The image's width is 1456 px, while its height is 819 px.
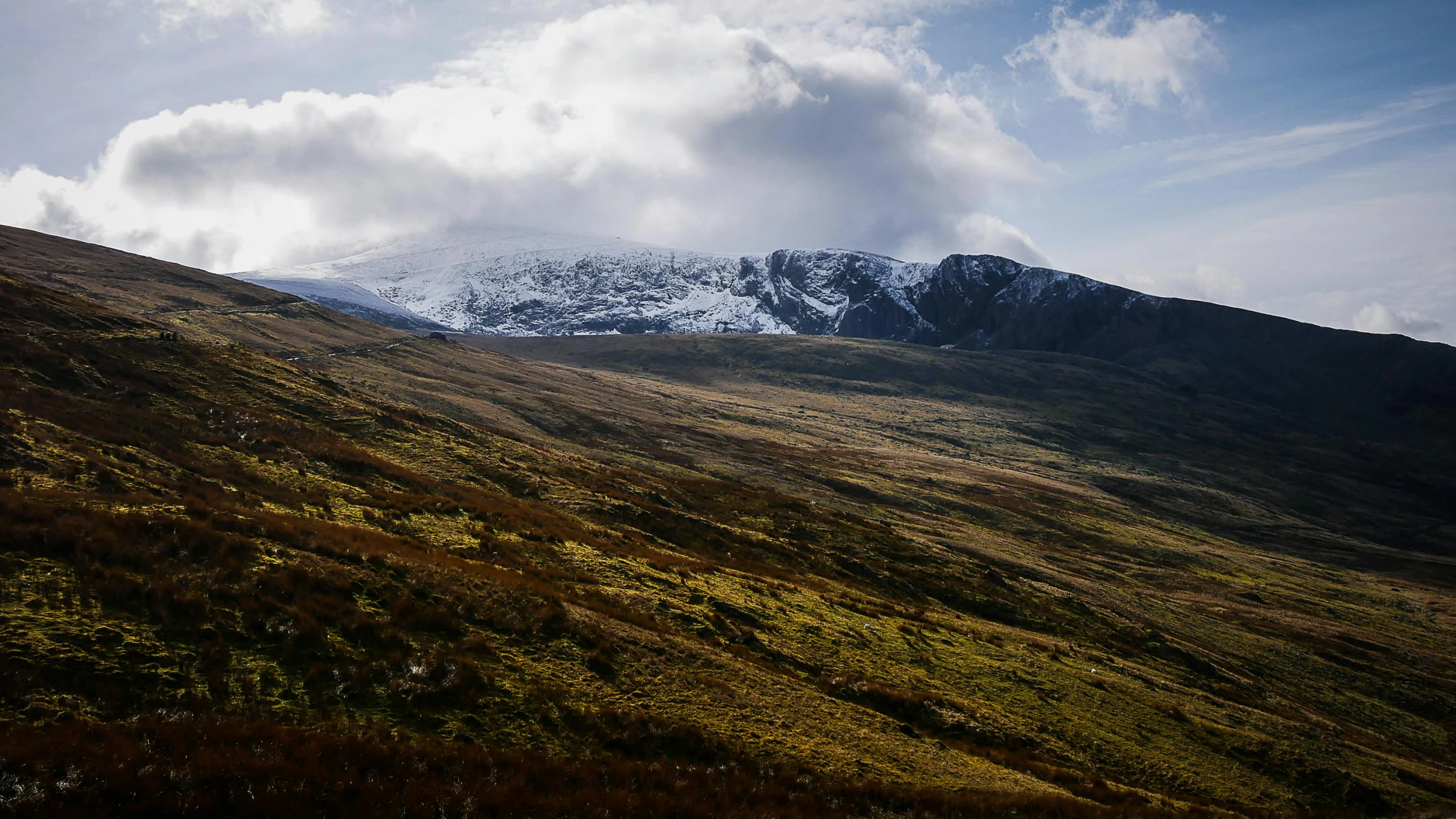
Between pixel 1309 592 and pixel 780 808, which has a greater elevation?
pixel 780 808

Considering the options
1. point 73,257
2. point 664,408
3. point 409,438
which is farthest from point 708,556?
point 73,257

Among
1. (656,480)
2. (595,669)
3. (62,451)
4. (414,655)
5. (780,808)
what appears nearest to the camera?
(780,808)

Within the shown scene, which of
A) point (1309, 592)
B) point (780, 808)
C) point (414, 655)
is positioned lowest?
point (1309, 592)

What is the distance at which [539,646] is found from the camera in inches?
803

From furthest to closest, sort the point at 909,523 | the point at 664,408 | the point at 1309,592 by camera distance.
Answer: the point at 664,408 < the point at 1309,592 < the point at 909,523

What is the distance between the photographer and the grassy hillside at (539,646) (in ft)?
45.4

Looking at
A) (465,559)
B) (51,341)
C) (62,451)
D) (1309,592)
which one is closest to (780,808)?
(465,559)

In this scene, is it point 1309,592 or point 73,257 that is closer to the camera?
point 1309,592

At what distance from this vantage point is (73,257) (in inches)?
6407

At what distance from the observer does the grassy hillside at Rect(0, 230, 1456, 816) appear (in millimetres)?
13828

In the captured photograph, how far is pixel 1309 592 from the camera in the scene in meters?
98.9

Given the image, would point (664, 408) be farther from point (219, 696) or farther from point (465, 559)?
point (219, 696)

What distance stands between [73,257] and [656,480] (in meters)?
176

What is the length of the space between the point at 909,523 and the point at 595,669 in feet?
217
